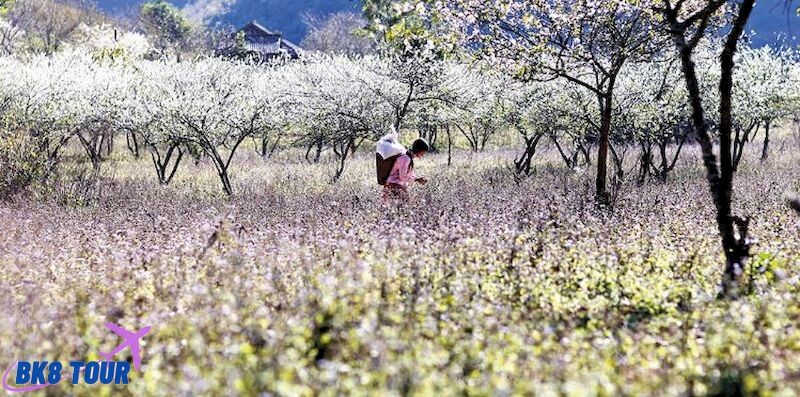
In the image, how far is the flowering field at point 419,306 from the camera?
11.9 feet

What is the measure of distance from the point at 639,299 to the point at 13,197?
1296cm

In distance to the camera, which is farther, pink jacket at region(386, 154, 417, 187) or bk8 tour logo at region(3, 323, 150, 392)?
pink jacket at region(386, 154, 417, 187)

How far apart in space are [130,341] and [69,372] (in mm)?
504

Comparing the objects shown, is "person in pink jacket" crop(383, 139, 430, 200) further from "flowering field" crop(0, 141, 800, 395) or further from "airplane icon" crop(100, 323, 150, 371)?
"airplane icon" crop(100, 323, 150, 371)

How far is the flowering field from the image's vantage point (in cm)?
363

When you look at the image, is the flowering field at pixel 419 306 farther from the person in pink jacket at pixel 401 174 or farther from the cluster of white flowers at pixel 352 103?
the cluster of white flowers at pixel 352 103

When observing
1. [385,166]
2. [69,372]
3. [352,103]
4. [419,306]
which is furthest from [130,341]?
[352,103]

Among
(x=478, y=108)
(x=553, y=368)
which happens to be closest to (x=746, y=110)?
(x=478, y=108)

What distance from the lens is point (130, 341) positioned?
14.3 feet

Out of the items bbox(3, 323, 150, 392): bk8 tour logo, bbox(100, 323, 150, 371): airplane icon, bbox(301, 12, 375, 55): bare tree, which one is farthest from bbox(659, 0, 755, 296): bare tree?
bbox(301, 12, 375, 55): bare tree

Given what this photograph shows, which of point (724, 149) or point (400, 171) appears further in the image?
point (400, 171)

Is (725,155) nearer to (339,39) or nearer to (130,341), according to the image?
(130,341)

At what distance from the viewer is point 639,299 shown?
17.9 feet

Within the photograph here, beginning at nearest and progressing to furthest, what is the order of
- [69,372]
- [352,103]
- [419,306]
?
[69,372]
[419,306]
[352,103]
